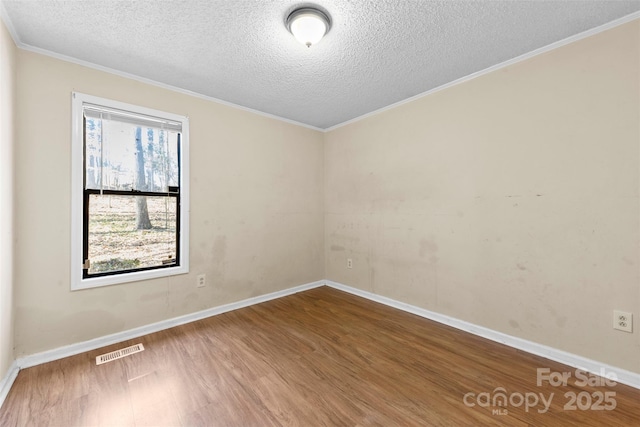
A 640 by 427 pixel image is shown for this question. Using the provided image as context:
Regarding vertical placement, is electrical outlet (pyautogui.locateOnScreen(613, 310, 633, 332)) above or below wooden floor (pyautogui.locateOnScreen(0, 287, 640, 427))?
above

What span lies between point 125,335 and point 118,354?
0.27 m

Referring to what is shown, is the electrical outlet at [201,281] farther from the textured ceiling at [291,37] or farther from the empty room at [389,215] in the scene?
the textured ceiling at [291,37]

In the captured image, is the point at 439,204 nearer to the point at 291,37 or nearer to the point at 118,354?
the point at 291,37

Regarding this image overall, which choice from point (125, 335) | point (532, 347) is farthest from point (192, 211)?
point (532, 347)

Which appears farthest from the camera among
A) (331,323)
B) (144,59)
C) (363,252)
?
(363,252)

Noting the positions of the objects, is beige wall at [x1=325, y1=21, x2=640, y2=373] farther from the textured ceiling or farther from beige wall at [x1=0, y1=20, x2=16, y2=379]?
beige wall at [x1=0, y1=20, x2=16, y2=379]

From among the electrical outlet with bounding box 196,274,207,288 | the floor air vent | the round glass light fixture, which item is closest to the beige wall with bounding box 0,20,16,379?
the floor air vent

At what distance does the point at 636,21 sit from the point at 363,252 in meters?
3.05

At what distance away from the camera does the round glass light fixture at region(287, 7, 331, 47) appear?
1.68 meters

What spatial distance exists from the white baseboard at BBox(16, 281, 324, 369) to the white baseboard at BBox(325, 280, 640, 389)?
6.15ft

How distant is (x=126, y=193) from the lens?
249cm

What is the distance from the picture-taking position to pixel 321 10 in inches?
66.4

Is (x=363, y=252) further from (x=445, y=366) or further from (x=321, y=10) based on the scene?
(x=321, y=10)

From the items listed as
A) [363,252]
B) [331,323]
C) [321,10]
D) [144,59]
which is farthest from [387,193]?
[144,59]
